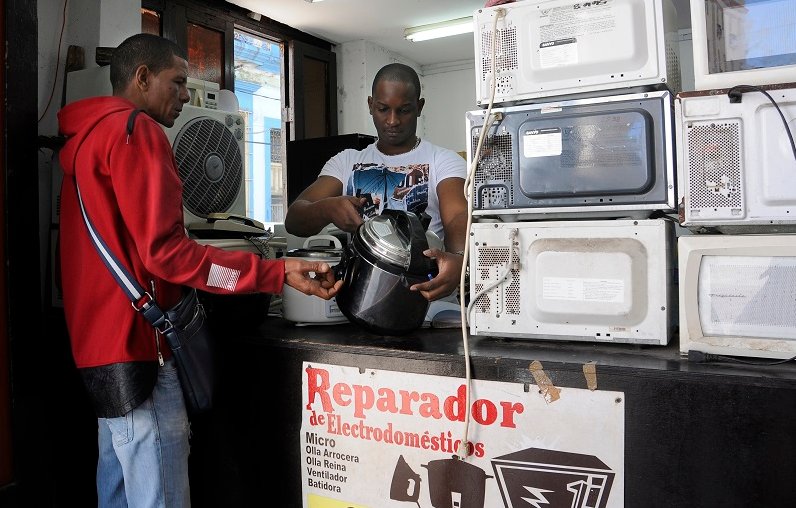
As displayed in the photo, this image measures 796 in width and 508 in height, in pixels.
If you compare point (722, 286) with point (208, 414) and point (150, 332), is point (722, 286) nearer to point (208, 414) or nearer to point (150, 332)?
point (150, 332)

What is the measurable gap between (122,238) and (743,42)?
1499 mm

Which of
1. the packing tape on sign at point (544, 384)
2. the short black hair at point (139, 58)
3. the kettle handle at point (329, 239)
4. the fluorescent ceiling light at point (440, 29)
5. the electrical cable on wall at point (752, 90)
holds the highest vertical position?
the fluorescent ceiling light at point (440, 29)

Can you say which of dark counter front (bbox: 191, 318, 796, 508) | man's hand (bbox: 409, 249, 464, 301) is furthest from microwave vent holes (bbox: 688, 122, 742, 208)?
man's hand (bbox: 409, 249, 464, 301)

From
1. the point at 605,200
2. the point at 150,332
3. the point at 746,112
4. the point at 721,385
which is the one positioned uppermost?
the point at 746,112

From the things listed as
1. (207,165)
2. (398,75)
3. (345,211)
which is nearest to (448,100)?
(398,75)

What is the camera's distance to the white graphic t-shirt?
8.52 ft

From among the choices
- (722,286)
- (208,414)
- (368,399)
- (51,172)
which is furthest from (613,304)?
(51,172)

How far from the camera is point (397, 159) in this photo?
268 cm

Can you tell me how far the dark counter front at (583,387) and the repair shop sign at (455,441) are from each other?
29 mm

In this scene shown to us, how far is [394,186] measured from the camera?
8.66ft

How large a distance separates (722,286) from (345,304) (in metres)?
0.94

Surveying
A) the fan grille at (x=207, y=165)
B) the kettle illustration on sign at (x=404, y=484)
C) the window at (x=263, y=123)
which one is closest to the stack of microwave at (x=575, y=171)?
the kettle illustration on sign at (x=404, y=484)

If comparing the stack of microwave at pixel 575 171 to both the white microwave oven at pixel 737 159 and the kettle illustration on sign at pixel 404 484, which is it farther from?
the kettle illustration on sign at pixel 404 484

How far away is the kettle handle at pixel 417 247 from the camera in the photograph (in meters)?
1.69
